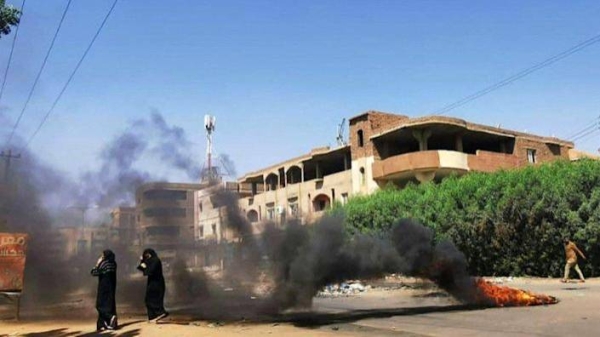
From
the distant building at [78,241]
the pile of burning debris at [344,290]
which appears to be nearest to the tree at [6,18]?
the distant building at [78,241]

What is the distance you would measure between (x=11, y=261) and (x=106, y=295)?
12.4ft

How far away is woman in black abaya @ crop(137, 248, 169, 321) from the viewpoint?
41.9ft

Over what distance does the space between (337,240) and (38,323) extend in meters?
7.53

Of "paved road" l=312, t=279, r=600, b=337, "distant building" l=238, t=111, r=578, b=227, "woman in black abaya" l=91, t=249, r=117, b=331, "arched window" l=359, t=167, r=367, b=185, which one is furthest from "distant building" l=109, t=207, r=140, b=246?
"arched window" l=359, t=167, r=367, b=185

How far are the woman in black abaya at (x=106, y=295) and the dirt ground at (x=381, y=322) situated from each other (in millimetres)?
308

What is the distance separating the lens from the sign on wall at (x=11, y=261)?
14156mm

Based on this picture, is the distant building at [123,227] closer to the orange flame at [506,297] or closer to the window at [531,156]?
the orange flame at [506,297]

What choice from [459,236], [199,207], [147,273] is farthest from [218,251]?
[459,236]

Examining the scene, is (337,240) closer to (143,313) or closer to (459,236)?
(143,313)

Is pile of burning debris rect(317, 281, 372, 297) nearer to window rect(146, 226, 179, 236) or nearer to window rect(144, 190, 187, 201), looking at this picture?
window rect(146, 226, 179, 236)

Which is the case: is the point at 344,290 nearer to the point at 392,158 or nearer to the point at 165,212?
the point at 165,212

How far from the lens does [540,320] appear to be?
1102cm

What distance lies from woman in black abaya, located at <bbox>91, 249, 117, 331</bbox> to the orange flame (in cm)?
877

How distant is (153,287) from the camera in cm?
Answer: 1284
